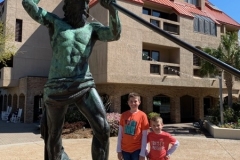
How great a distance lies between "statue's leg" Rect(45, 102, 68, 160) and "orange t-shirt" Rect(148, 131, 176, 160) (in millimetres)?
1310

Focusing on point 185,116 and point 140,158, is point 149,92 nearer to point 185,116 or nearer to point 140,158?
point 185,116

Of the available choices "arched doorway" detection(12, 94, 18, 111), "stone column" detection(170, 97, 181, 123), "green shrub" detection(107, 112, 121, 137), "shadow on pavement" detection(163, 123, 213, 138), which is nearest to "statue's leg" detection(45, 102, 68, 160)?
"green shrub" detection(107, 112, 121, 137)

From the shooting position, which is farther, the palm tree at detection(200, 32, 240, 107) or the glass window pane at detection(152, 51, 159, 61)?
the glass window pane at detection(152, 51, 159, 61)

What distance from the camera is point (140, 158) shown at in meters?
3.68

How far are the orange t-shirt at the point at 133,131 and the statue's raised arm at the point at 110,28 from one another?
126cm

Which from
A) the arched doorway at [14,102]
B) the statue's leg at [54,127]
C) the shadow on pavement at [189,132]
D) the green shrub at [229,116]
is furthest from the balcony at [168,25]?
the statue's leg at [54,127]

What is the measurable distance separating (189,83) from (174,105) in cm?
213

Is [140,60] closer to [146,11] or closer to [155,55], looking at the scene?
[155,55]

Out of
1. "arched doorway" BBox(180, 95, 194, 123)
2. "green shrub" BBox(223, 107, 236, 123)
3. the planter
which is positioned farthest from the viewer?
"arched doorway" BBox(180, 95, 194, 123)

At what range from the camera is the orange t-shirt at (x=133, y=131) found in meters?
3.78

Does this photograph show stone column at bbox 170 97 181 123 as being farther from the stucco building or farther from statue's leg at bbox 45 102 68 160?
statue's leg at bbox 45 102 68 160

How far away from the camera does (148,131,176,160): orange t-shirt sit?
3.75 meters

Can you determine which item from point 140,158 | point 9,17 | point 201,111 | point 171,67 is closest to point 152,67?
point 171,67

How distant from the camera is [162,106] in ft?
68.0
